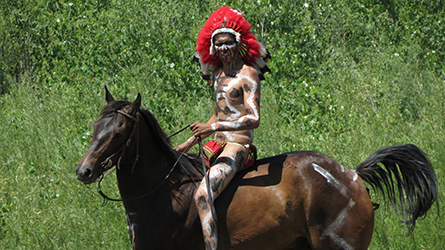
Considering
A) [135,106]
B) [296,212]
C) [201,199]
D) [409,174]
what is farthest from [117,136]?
[409,174]

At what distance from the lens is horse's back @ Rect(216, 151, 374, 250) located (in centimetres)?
416

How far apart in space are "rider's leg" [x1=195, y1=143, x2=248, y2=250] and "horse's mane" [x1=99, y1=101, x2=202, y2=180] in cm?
33

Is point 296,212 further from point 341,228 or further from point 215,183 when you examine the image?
point 215,183

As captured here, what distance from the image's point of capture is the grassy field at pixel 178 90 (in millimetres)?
7012

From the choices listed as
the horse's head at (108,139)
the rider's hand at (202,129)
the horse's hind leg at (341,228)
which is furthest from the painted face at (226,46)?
the horse's hind leg at (341,228)

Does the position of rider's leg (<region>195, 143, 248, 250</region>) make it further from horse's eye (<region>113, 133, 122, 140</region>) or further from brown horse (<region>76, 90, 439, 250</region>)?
horse's eye (<region>113, 133, 122, 140</region>)

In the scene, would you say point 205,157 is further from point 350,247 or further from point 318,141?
point 318,141

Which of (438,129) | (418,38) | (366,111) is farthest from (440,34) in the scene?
(438,129)

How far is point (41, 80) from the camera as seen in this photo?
43.7ft

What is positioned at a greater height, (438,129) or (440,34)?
(440,34)

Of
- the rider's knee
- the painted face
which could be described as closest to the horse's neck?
the rider's knee

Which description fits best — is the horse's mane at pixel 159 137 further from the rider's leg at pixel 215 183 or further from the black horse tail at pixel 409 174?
the black horse tail at pixel 409 174

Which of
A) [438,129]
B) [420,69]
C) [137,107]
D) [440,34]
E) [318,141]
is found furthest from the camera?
[440,34]

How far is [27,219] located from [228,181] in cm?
424
